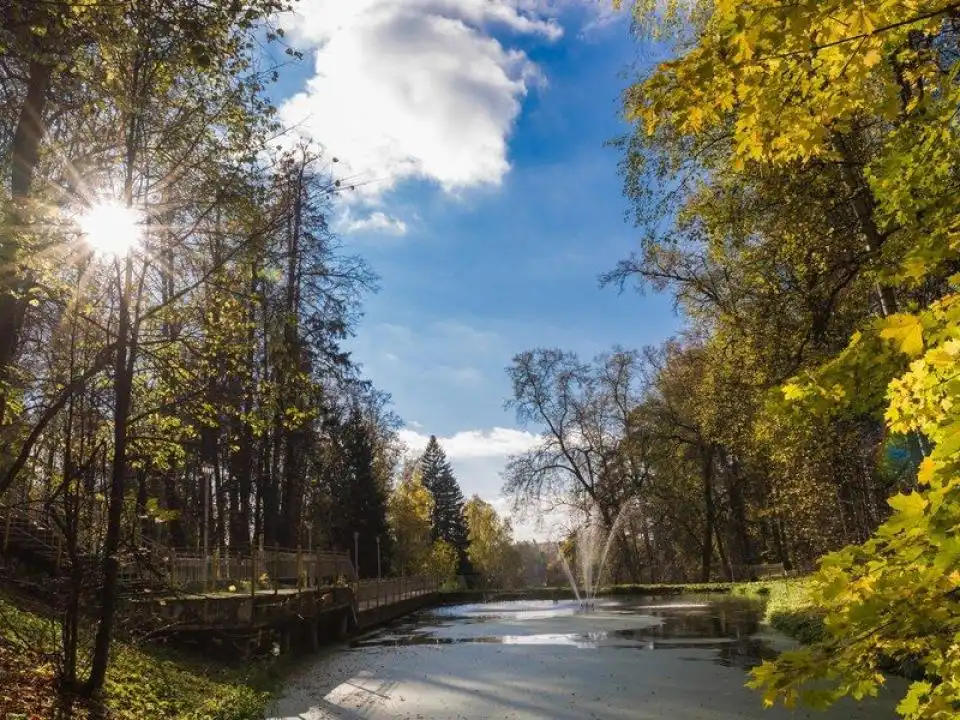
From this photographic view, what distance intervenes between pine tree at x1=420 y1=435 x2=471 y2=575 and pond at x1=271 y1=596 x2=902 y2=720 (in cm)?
3968

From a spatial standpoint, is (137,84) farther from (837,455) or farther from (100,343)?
(837,455)

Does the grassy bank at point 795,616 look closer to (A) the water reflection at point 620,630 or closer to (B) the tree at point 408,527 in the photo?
(A) the water reflection at point 620,630

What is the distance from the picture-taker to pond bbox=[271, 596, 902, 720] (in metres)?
8.56

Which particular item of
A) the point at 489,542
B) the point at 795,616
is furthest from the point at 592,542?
the point at 489,542

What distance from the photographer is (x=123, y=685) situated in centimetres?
722

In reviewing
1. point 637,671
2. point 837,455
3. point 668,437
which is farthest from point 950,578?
point 668,437

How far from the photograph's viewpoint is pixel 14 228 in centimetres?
611

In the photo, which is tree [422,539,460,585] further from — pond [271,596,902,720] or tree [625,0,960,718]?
tree [625,0,960,718]

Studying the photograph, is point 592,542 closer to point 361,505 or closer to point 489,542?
point 361,505

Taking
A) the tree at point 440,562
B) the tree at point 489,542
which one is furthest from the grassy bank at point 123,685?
the tree at point 489,542

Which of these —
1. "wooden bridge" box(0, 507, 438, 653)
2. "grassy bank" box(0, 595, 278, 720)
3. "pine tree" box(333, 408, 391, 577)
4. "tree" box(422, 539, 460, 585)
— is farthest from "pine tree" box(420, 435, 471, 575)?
"grassy bank" box(0, 595, 278, 720)

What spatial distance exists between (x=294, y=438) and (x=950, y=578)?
23.5 m

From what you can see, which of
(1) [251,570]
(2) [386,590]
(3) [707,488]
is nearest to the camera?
(1) [251,570]

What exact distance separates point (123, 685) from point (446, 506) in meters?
54.7
